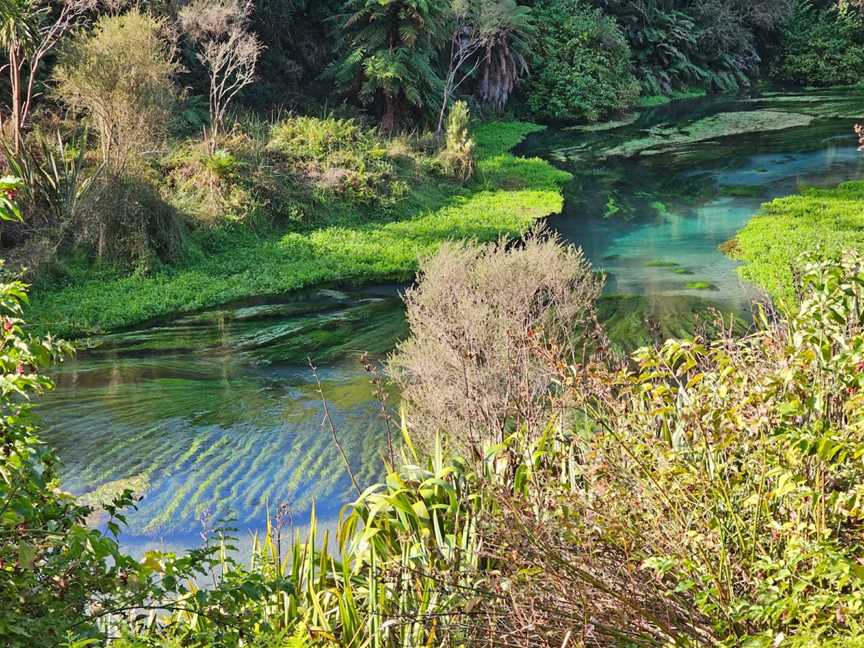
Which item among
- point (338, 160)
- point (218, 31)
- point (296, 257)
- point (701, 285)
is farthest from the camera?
point (218, 31)

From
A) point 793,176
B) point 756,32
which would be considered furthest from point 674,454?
point 756,32

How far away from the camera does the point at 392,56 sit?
968 inches

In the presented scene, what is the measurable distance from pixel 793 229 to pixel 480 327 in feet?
36.3

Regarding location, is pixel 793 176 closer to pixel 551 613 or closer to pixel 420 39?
pixel 420 39

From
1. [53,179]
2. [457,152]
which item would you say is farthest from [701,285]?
[53,179]

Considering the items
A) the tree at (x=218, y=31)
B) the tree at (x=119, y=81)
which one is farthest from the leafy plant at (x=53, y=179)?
the tree at (x=218, y=31)

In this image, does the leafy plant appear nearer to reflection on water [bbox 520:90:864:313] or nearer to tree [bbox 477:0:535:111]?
reflection on water [bbox 520:90:864:313]

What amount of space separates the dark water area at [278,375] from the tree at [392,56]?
558 centimetres

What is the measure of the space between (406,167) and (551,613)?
18.6 m

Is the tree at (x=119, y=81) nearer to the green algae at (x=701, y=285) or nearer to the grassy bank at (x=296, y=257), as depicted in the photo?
the grassy bank at (x=296, y=257)

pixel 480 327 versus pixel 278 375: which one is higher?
pixel 480 327

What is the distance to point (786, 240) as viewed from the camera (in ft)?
53.7

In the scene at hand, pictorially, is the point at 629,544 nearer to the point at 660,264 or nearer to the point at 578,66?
the point at 660,264

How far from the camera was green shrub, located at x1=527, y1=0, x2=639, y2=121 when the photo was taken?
35781 millimetres
